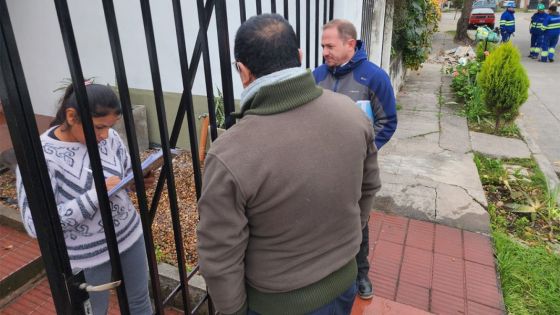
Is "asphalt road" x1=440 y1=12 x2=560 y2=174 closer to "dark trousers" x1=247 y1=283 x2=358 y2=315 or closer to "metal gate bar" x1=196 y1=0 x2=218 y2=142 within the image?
"dark trousers" x1=247 y1=283 x2=358 y2=315

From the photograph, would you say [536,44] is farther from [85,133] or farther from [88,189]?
[85,133]

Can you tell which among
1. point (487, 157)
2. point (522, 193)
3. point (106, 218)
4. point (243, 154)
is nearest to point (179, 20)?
point (243, 154)

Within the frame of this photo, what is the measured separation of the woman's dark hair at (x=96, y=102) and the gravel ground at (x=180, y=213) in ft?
5.53

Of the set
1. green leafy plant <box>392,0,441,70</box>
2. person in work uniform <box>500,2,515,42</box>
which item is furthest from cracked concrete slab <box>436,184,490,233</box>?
person in work uniform <box>500,2,515,42</box>

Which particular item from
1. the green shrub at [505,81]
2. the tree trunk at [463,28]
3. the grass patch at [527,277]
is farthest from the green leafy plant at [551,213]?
the tree trunk at [463,28]

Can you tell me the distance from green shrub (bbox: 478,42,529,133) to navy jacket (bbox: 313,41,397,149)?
13.8 ft

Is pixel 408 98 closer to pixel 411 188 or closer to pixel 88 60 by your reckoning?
pixel 411 188

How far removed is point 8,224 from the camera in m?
3.63

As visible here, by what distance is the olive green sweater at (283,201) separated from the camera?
4.05 feet

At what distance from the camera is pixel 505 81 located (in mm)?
5996

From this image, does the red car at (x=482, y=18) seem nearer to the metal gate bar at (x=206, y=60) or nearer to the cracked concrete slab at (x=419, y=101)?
the cracked concrete slab at (x=419, y=101)

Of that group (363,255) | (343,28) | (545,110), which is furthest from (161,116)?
(545,110)

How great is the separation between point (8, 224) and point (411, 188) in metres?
3.92

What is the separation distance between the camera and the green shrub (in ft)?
19.5
